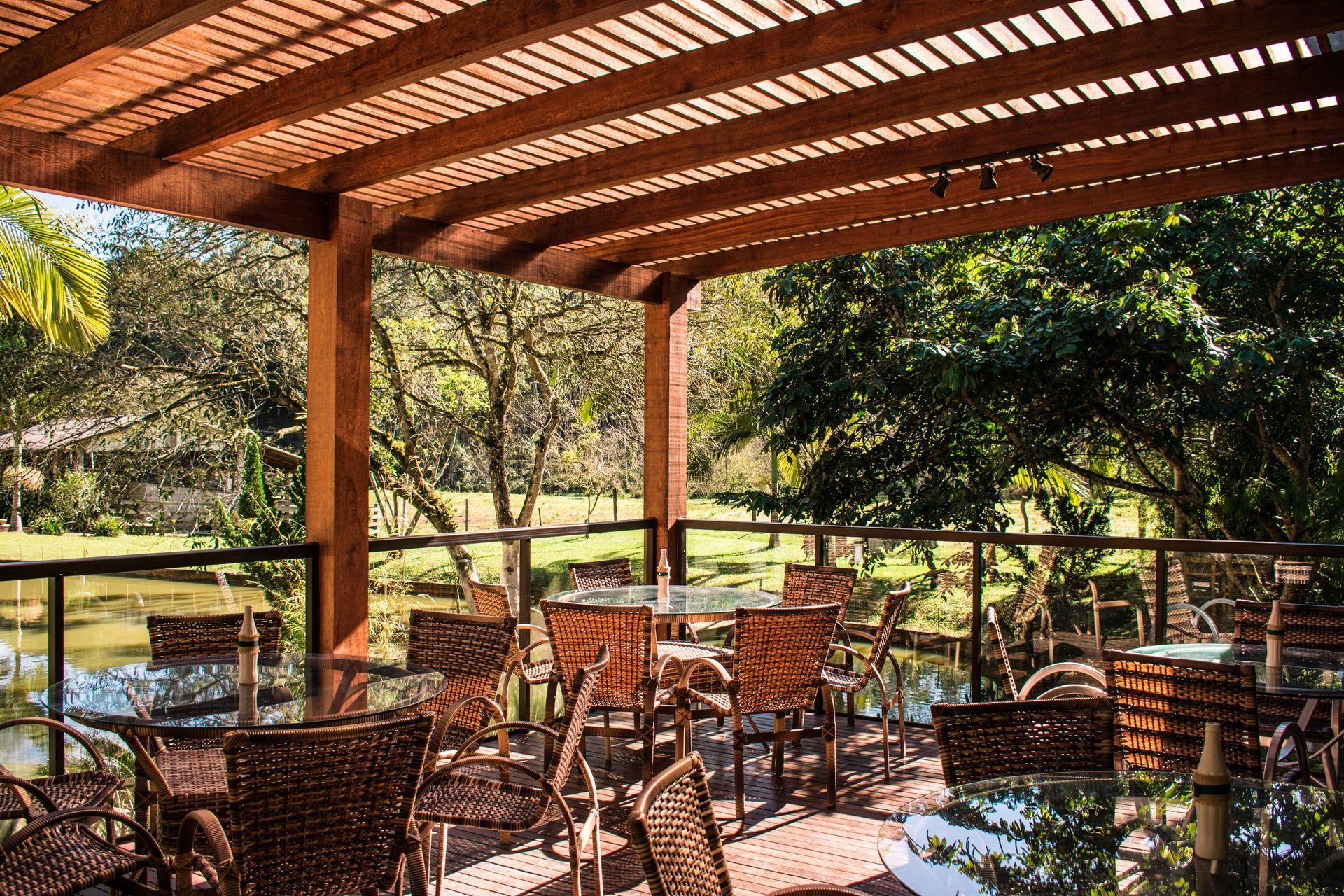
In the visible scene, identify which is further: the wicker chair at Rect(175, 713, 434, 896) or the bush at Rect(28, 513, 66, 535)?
the bush at Rect(28, 513, 66, 535)

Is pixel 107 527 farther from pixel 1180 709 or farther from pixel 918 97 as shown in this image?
pixel 1180 709

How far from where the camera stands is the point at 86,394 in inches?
430

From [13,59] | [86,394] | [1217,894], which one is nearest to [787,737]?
[1217,894]

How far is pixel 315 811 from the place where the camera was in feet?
7.79

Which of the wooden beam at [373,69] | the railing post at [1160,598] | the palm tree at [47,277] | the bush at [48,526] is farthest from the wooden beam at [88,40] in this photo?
the bush at [48,526]

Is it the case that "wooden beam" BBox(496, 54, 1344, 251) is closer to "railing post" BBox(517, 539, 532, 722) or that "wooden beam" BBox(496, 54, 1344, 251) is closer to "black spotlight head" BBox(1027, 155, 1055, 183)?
"black spotlight head" BBox(1027, 155, 1055, 183)

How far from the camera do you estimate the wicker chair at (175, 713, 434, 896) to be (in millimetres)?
2283

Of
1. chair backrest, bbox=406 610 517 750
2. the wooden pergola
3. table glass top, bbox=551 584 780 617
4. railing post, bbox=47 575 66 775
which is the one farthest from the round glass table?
railing post, bbox=47 575 66 775

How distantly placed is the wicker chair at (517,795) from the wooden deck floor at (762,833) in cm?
50

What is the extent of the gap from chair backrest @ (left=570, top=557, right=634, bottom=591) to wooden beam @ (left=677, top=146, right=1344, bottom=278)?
2.14 meters

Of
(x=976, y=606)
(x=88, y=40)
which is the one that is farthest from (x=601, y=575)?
(x=88, y=40)

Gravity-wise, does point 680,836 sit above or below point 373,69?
below

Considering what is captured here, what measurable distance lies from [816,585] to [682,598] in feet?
3.03

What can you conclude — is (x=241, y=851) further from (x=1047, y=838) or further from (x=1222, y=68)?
(x=1222, y=68)
